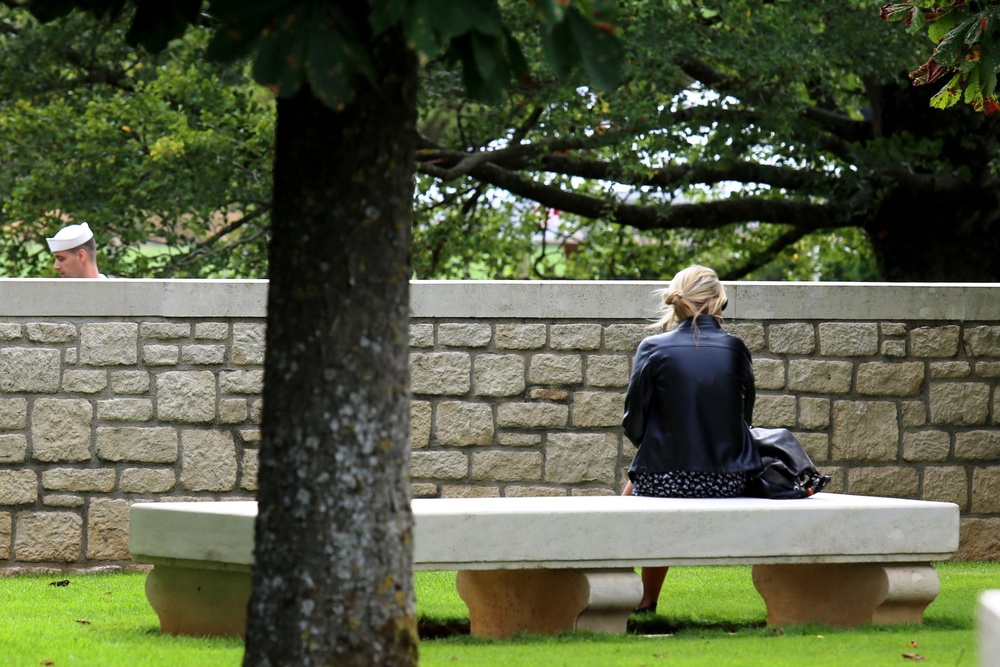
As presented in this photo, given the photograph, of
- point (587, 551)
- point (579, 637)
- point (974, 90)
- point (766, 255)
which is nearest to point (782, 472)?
point (587, 551)

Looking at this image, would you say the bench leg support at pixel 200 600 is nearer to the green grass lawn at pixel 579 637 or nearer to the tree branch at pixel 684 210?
the green grass lawn at pixel 579 637

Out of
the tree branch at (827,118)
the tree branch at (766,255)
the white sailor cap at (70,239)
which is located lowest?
the white sailor cap at (70,239)

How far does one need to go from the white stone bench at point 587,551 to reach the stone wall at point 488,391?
1.80 meters

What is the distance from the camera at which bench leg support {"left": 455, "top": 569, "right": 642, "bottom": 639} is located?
5352 millimetres

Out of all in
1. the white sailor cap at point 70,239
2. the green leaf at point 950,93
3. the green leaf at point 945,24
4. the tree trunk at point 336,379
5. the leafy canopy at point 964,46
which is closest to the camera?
the tree trunk at point 336,379

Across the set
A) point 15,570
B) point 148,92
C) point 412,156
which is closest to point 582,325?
point 15,570

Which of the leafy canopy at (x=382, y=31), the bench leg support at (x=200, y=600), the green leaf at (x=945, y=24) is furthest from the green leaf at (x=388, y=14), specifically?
the green leaf at (x=945, y=24)

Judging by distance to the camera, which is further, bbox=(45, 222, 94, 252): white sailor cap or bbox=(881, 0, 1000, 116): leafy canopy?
bbox=(45, 222, 94, 252): white sailor cap

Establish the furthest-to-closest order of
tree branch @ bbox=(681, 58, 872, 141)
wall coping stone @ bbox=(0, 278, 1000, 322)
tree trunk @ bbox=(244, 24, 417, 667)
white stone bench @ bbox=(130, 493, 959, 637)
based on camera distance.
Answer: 1. tree branch @ bbox=(681, 58, 872, 141)
2. wall coping stone @ bbox=(0, 278, 1000, 322)
3. white stone bench @ bbox=(130, 493, 959, 637)
4. tree trunk @ bbox=(244, 24, 417, 667)

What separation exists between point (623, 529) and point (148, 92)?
768 cm

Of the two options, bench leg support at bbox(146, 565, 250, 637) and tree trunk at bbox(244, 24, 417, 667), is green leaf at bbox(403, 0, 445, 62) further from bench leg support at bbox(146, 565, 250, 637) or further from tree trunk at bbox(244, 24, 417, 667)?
bench leg support at bbox(146, 565, 250, 637)

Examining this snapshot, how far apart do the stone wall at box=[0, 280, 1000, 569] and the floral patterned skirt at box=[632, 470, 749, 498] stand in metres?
1.67

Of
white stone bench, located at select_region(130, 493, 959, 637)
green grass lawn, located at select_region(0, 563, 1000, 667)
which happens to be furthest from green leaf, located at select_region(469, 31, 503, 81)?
white stone bench, located at select_region(130, 493, 959, 637)

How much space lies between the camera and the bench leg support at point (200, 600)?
208 inches
